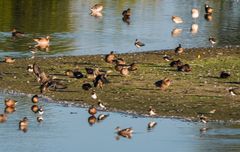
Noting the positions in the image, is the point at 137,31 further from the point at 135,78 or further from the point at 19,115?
the point at 19,115

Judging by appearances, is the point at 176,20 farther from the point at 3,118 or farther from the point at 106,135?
the point at 106,135

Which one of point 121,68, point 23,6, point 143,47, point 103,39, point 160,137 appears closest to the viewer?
point 160,137

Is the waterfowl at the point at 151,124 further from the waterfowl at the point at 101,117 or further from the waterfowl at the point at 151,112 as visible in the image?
the waterfowl at the point at 101,117

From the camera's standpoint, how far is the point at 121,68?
31.9 metres

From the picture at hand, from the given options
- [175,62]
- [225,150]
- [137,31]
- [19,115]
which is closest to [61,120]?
[19,115]

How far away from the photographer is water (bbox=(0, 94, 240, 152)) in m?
23.0

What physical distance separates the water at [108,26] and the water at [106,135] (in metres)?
11.9

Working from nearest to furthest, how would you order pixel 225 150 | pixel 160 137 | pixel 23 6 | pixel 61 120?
pixel 225 150 < pixel 160 137 < pixel 61 120 < pixel 23 6

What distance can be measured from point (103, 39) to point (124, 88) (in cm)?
1290

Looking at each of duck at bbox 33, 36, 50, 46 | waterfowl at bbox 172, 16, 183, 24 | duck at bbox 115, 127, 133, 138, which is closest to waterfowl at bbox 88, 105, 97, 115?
duck at bbox 115, 127, 133, 138

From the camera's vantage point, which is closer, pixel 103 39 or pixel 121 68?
pixel 121 68

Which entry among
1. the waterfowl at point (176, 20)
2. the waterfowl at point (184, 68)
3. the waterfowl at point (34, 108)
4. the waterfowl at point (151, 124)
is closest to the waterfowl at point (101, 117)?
the waterfowl at point (151, 124)

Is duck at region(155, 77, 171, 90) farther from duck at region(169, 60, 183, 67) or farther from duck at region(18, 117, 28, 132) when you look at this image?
duck at region(18, 117, 28, 132)

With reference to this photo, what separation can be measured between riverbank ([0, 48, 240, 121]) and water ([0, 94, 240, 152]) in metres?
1.13
